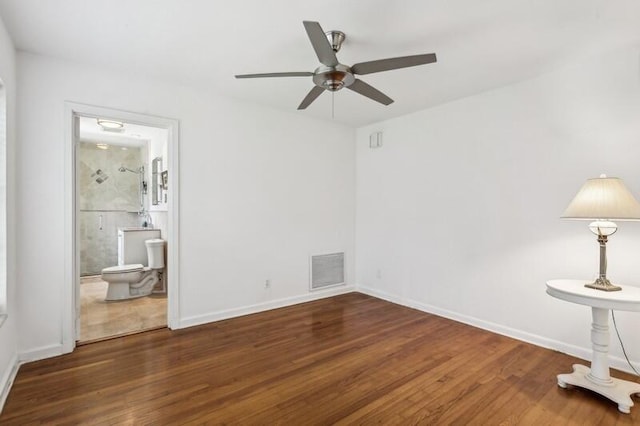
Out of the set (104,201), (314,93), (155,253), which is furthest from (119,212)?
(314,93)

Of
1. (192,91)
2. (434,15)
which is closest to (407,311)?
(434,15)

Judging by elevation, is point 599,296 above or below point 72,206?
below

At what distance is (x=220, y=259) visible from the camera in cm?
366

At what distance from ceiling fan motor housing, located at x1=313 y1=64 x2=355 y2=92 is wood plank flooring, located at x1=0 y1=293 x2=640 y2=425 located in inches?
84.0

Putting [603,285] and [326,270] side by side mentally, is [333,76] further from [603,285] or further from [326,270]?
[326,270]

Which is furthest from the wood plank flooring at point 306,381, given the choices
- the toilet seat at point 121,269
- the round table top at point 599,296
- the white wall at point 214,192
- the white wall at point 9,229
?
the toilet seat at point 121,269

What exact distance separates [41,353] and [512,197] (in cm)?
437

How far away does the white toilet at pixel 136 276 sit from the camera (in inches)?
172

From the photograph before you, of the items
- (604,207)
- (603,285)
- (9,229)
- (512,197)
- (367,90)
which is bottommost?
(603,285)

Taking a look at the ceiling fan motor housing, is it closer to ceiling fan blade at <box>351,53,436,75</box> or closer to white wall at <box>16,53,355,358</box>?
ceiling fan blade at <box>351,53,436,75</box>

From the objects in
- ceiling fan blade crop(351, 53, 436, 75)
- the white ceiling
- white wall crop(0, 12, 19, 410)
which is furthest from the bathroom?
ceiling fan blade crop(351, 53, 436, 75)

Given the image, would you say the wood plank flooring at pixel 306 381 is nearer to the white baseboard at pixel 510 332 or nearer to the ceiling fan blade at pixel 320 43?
the white baseboard at pixel 510 332

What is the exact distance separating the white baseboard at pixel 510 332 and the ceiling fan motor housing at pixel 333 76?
276cm

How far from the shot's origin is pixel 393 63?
2.08 meters
